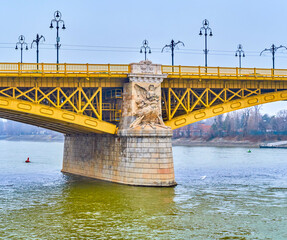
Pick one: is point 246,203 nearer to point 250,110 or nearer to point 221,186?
point 221,186

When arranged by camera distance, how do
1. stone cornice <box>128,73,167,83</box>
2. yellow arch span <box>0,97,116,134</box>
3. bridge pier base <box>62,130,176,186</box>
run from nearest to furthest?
yellow arch span <box>0,97,116,134</box>
bridge pier base <box>62,130,176,186</box>
stone cornice <box>128,73,167,83</box>

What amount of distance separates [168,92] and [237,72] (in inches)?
274

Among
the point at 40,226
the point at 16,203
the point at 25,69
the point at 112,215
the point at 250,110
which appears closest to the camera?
the point at 40,226

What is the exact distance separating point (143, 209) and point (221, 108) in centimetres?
1654

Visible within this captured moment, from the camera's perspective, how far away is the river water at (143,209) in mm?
26109

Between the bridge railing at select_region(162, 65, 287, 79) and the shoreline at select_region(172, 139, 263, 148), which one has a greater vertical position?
the bridge railing at select_region(162, 65, 287, 79)

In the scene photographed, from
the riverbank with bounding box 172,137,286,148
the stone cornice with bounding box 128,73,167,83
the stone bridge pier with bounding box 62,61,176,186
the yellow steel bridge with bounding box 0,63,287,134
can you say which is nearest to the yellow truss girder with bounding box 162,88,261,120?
the yellow steel bridge with bounding box 0,63,287,134

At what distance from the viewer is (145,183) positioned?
1542 inches

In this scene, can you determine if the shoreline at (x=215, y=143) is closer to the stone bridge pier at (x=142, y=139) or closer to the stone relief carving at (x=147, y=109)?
the stone bridge pier at (x=142, y=139)

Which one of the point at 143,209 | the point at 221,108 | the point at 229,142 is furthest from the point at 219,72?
the point at 229,142

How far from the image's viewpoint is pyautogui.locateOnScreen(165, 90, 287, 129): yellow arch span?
4338cm

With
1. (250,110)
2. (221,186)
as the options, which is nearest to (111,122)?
(221,186)

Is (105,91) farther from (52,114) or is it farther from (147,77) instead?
(52,114)

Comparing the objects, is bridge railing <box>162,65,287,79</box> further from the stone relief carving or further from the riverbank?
the riverbank
